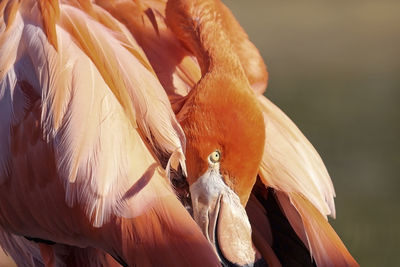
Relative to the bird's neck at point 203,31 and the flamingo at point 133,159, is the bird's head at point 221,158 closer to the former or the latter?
the flamingo at point 133,159

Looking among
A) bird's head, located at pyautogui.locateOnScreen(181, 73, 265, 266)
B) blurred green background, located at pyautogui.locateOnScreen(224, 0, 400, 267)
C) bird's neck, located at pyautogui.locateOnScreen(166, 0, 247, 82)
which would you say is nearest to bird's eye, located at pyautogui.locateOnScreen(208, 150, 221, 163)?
bird's head, located at pyautogui.locateOnScreen(181, 73, 265, 266)

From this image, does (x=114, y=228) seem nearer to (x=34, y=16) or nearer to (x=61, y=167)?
(x=61, y=167)

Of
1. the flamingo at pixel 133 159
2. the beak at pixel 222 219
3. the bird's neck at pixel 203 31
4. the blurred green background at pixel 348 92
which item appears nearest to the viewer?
the flamingo at pixel 133 159

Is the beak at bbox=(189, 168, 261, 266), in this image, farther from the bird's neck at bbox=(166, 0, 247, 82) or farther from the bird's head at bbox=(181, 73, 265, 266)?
the bird's neck at bbox=(166, 0, 247, 82)

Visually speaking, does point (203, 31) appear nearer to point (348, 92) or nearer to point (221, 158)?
point (221, 158)

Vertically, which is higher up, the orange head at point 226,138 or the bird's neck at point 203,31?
the bird's neck at point 203,31

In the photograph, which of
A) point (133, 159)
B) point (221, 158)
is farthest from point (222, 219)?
point (133, 159)

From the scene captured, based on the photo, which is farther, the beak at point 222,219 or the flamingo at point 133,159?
the beak at point 222,219

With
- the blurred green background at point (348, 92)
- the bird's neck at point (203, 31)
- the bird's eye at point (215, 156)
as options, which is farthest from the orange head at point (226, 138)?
the blurred green background at point (348, 92)
